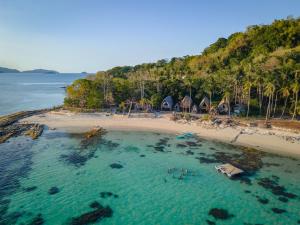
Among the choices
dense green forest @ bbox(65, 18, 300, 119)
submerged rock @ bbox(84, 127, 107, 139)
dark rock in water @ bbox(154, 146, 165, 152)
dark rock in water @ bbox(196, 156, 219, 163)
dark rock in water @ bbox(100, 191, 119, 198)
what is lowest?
dark rock in water @ bbox(100, 191, 119, 198)

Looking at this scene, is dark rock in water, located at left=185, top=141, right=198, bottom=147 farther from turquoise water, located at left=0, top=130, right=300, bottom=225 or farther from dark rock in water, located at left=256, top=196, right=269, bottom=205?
dark rock in water, located at left=256, top=196, right=269, bottom=205

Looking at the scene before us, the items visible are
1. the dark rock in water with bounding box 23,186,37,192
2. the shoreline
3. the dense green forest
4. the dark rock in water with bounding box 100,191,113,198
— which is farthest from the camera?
the dense green forest

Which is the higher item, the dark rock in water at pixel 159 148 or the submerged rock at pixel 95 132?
the submerged rock at pixel 95 132

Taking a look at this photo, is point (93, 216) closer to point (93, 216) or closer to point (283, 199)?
point (93, 216)

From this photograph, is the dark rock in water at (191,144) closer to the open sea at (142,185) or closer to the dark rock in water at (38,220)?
the open sea at (142,185)

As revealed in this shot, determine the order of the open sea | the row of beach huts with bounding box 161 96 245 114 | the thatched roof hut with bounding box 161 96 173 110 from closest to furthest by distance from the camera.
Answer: the open sea < the row of beach huts with bounding box 161 96 245 114 < the thatched roof hut with bounding box 161 96 173 110

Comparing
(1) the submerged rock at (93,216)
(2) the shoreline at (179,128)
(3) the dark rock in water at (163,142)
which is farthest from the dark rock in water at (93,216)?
(2) the shoreline at (179,128)

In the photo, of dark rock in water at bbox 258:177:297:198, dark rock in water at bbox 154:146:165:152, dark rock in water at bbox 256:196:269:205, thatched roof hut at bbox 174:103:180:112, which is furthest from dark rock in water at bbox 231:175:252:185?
thatched roof hut at bbox 174:103:180:112

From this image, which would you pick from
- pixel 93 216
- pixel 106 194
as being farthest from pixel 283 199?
pixel 93 216
